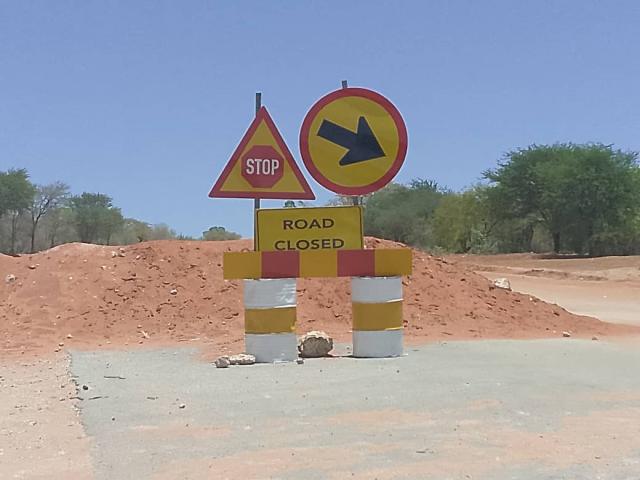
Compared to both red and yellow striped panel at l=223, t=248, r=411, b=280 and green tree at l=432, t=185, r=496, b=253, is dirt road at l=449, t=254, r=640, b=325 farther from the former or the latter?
green tree at l=432, t=185, r=496, b=253

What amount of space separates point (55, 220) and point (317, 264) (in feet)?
151

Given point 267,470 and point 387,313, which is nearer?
point 267,470

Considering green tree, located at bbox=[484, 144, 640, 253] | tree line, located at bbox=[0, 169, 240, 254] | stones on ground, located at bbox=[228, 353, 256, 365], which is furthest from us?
green tree, located at bbox=[484, 144, 640, 253]

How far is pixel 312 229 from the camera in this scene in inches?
395

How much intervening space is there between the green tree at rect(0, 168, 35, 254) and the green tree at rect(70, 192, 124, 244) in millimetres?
2818

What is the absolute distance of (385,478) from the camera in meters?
4.90

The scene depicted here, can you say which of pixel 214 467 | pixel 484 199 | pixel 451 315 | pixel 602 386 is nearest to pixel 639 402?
pixel 602 386

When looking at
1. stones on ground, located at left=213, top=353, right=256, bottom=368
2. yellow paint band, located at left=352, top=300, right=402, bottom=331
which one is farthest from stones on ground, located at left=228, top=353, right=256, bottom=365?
yellow paint band, located at left=352, top=300, right=402, bottom=331

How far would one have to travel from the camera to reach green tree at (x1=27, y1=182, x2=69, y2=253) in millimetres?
51781

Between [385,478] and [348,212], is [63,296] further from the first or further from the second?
[385,478]

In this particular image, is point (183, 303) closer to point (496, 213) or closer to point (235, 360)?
point (235, 360)

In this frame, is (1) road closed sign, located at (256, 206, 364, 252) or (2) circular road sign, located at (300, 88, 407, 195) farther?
(1) road closed sign, located at (256, 206, 364, 252)

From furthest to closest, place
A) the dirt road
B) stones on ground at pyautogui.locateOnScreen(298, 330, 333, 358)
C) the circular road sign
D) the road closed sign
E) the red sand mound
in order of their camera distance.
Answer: the dirt road → the red sand mound → stones on ground at pyautogui.locateOnScreen(298, 330, 333, 358) → the road closed sign → the circular road sign

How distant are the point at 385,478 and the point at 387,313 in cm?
484
